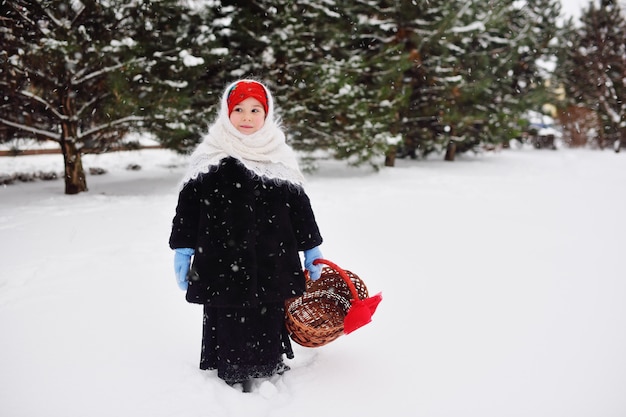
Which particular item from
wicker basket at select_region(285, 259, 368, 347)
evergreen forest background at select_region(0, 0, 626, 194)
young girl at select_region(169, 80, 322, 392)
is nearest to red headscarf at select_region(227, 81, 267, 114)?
young girl at select_region(169, 80, 322, 392)

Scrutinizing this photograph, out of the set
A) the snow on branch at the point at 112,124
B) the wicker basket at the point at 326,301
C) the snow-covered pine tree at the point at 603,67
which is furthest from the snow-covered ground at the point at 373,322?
the snow-covered pine tree at the point at 603,67

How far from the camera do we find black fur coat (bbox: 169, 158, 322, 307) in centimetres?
234

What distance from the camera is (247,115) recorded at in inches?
95.0

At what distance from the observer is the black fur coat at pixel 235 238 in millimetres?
2344

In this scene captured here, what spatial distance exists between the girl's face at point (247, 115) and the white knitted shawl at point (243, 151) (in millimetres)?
44

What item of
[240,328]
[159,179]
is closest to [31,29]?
[159,179]

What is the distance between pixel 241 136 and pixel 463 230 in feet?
15.3

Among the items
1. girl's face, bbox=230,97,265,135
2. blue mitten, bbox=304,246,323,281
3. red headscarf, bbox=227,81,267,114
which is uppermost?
red headscarf, bbox=227,81,267,114

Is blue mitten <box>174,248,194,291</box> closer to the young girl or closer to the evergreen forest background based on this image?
the young girl

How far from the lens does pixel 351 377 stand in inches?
109

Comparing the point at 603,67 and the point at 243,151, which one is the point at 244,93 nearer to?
the point at 243,151

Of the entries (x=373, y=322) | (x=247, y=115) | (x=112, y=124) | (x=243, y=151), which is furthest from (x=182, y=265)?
(x=112, y=124)

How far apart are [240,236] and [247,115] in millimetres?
700

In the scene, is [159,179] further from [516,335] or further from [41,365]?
[516,335]
